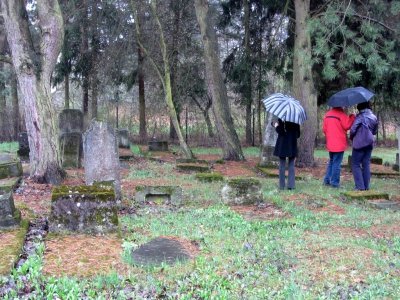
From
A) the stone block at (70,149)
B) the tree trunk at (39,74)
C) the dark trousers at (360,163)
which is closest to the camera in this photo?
the dark trousers at (360,163)

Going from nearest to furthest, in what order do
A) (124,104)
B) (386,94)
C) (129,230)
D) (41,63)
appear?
(129,230) → (41,63) → (386,94) → (124,104)

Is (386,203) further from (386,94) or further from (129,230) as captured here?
(386,94)

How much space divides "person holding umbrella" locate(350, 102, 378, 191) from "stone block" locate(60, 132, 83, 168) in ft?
24.8

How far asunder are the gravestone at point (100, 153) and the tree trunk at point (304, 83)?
736 cm

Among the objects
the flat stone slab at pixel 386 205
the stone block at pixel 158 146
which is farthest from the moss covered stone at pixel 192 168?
the stone block at pixel 158 146

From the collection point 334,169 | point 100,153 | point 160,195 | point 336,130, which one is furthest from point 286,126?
point 100,153

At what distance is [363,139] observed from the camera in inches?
401

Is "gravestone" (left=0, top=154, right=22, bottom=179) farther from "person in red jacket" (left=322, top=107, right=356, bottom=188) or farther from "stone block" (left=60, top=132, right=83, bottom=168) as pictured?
"person in red jacket" (left=322, top=107, right=356, bottom=188)

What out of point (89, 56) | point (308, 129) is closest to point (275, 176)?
A: point (308, 129)

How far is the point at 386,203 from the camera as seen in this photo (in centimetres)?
895

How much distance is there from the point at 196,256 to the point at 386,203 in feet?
15.8

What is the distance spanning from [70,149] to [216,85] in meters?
5.47

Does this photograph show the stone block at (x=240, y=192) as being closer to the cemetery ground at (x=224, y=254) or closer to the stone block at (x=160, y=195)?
the cemetery ground at (x=224, y=254)

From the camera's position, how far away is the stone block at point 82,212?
641cm
